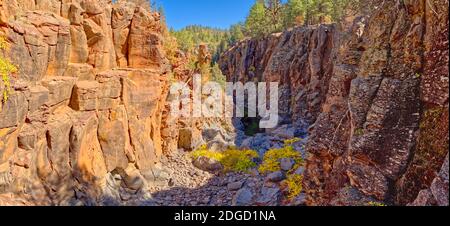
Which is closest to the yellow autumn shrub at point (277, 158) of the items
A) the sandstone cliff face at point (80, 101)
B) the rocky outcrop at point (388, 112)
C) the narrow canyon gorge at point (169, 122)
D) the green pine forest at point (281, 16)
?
the narrow canyon gorge at point (169, 122)

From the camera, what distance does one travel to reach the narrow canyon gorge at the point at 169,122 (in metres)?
7.46

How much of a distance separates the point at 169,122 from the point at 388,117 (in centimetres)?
1945

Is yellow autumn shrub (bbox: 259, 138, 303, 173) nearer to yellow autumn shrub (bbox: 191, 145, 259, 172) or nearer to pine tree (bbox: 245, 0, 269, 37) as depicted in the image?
yellow autumn shrub (bbox: 191, 145, 259, 172)

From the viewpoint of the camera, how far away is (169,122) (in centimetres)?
2509

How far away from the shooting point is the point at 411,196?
700 centimetres

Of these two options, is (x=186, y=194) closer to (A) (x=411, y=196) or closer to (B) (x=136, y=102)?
(B) (x=136, y=102)

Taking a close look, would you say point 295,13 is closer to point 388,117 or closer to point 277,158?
point 277,158

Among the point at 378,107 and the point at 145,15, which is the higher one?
the point at 145,15

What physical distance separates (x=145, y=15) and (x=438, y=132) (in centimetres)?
1967

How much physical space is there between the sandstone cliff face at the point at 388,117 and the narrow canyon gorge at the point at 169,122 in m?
0.03

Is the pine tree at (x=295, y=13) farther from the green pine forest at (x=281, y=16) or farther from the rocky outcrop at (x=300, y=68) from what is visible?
the rocky outcrop at (x=300, y=68)

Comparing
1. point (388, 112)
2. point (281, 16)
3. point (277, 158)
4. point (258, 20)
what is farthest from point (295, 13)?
point (388, 112)

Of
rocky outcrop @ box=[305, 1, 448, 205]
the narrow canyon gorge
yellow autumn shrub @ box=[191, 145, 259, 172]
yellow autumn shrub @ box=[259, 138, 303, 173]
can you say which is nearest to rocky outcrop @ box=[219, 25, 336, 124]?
the narrow canyon gorge
